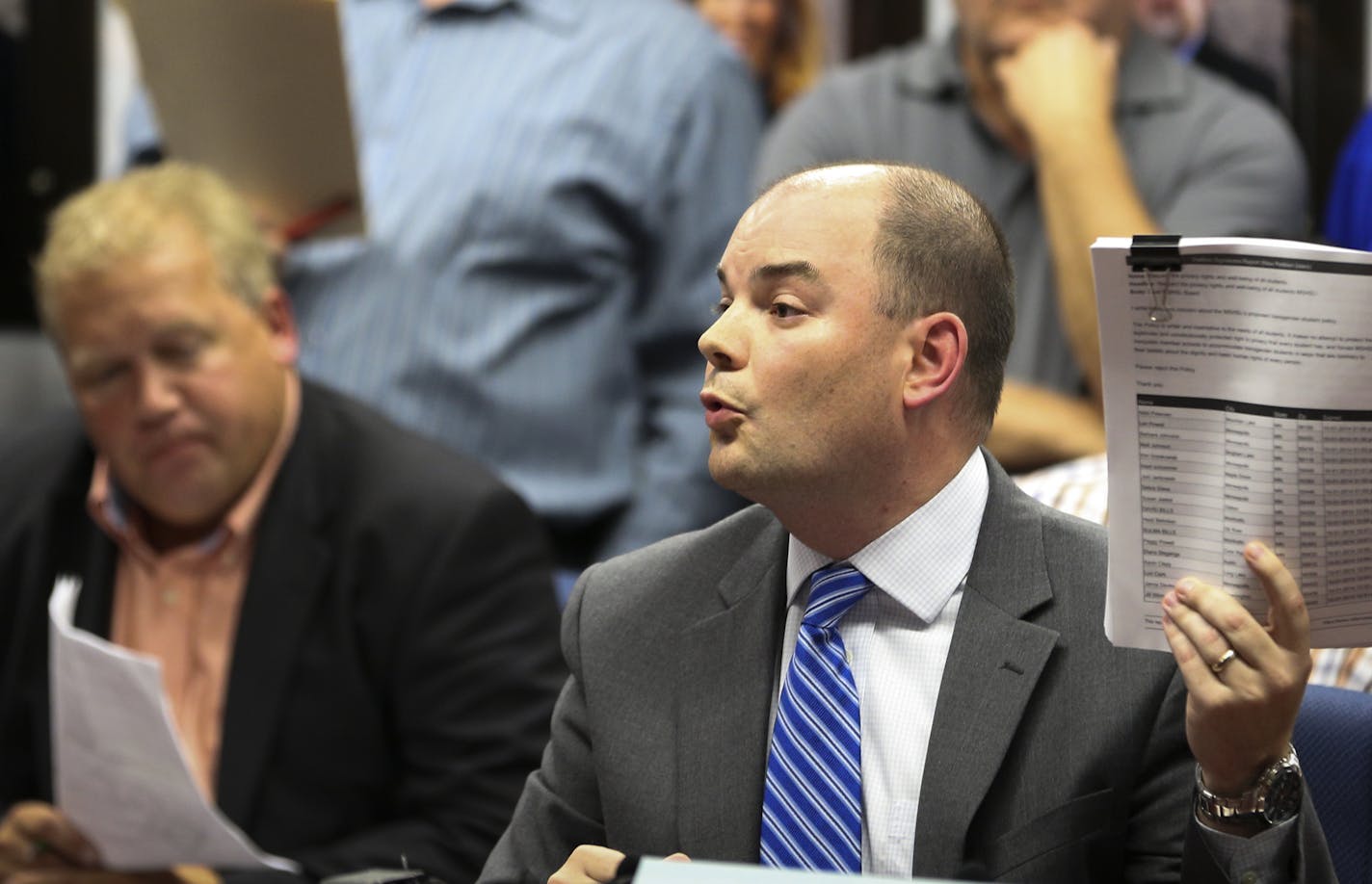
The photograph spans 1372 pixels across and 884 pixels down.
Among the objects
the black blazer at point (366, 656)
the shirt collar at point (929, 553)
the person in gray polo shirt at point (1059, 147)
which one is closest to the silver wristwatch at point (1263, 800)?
the shirt collar at point (929, 553)

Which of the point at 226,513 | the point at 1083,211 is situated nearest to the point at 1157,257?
the point at 1083,211

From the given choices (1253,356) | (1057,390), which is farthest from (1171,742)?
(1057,390)

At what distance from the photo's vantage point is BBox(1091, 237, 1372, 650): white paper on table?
125 centimetres

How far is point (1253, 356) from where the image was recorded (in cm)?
127

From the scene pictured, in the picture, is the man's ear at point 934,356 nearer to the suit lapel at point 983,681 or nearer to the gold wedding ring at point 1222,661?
the suit lapel at point 983,681

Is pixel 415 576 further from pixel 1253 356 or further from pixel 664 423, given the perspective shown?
pixel 1253 356

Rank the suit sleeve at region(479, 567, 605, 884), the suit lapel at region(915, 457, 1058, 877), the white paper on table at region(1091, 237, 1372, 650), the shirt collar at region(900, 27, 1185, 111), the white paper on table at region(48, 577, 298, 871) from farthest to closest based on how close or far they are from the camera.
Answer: the shirt collar at region(900, 27, 1185, 111), the white paper on table at region(48, 577, 298, 871), the suit sleeve at region(479, 567, 605, 884), the suit lapel at region(915, 457, 1058, 877), the white paper on table at region(1091, 237, 1372, 650)

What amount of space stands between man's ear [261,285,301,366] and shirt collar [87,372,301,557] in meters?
0.04

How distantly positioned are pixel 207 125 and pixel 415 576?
0.86 metres

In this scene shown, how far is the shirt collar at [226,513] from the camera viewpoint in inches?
99.1

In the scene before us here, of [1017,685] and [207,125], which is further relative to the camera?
[207,125]

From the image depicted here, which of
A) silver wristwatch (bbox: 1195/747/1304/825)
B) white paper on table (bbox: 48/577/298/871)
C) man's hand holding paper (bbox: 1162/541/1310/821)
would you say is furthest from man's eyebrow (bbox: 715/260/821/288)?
white paper on table (bbox: 48/577/298/871)

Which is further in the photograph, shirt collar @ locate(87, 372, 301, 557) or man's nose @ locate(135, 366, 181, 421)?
shirt collar @ locate(87, 372, 301, 557)

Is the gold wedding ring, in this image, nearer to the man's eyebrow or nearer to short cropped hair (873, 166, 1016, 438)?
short cropped hair (873, 166, 1016, 438)
